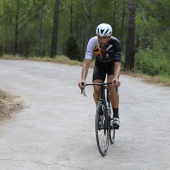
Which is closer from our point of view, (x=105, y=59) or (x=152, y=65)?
(x=105, y=59)

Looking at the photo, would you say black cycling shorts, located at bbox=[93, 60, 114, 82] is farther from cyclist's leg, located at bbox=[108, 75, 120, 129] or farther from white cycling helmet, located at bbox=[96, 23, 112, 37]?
white cycling helmet, located at bbox=[96, 23, 112, 37]

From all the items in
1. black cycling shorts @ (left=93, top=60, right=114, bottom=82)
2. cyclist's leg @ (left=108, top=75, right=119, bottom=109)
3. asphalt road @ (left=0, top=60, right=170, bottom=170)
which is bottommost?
asphalt road @ (left=0, top=60, right=170, bottom=170)

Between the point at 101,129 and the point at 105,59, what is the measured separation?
3.78 ft

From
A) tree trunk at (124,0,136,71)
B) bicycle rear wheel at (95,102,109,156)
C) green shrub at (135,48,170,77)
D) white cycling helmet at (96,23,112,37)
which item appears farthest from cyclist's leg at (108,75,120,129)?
tree trunk at (124,0,136,71)

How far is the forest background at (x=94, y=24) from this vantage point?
64.9 ft

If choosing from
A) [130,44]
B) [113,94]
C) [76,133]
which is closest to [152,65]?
[130,44]

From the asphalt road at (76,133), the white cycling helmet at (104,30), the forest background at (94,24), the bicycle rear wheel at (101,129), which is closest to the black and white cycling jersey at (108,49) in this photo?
the white cycling helmet at (104,30)

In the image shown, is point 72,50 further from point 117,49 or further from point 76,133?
point 117,49

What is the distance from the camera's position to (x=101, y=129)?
6.06 meters

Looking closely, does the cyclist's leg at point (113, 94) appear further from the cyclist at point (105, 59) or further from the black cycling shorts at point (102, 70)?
the black cycling shorts at point (102, 70)

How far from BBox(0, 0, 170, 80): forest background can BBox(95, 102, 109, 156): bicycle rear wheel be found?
11.6 metres

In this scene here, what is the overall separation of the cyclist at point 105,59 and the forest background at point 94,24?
36.5 ft

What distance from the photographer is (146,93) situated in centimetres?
1297

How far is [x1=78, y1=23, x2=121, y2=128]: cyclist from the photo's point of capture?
238 inches
